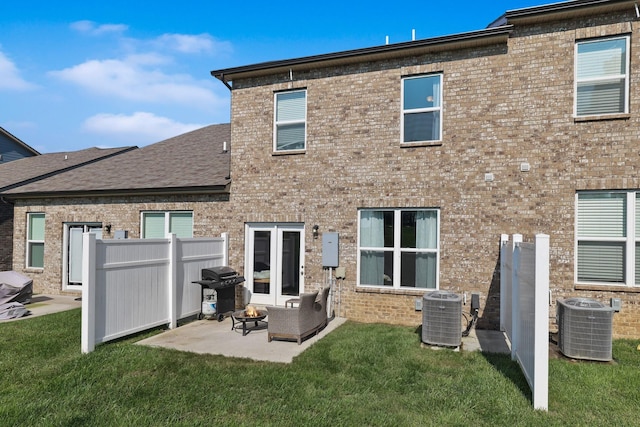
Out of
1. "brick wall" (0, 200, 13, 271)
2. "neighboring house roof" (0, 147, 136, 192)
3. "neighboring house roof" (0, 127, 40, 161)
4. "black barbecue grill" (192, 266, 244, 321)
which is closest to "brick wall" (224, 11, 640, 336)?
"black barbecue grill" (192, 266, 244, 321)

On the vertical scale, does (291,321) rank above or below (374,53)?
below

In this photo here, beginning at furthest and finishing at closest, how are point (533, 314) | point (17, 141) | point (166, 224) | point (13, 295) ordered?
point (17, 141) → point (166, 224) → point (13, 295) → point (533, 314)

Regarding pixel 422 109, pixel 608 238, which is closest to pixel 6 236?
pixel 422 109

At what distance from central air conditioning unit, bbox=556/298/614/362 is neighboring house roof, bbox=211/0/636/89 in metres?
5.86

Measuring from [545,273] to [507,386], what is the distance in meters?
1.80

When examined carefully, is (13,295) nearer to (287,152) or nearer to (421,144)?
(287,152)

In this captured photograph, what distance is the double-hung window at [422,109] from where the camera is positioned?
9.72 metres

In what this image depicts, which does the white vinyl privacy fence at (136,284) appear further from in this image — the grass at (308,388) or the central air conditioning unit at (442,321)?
the central air conditioning unit at (442,321)

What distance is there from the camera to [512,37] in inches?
358

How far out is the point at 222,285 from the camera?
9828mm

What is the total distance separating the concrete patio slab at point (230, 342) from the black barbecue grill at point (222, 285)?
67cm

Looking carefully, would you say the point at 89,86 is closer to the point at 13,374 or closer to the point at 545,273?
the point at 13,374

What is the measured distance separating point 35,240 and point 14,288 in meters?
4.35

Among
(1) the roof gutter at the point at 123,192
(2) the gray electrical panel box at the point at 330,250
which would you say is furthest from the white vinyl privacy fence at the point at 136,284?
Result: (2) the gray electrical panel box at the point at 330,250
